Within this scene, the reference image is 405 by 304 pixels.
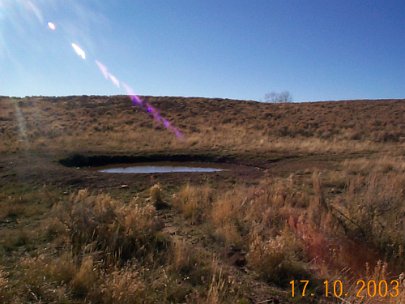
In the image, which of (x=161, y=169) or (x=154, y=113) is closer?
(x=161, y=169)

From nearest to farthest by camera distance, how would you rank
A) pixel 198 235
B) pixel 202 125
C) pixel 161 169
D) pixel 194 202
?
pixel 198 235, pixel 194 202, pixel 161 169, pixel 202 125

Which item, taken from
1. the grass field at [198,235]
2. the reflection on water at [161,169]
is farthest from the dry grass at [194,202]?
the reflection on water at [161,169]

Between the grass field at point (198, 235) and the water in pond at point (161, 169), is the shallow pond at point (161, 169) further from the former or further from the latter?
the grass field at point (198, 235)

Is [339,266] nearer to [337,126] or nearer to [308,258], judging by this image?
[308,258]

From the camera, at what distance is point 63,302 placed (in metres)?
4.01

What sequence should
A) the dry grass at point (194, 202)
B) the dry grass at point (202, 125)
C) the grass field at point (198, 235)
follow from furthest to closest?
the dry grass at point (202, 125) → the dry grass at point (194, 202) → the grass field at point (198, 235)

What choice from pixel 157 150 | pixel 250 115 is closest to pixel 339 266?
pixel 157 150

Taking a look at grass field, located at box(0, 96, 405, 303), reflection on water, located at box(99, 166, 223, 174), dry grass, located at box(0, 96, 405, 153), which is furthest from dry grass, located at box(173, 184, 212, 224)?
dry grass, located at box(0, 96, 405, 153)

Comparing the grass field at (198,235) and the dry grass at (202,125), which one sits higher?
the dry grass at (202,125)

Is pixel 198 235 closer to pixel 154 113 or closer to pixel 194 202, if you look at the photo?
pixel 194 202

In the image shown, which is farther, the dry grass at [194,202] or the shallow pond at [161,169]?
the shallow pond at [161,169]

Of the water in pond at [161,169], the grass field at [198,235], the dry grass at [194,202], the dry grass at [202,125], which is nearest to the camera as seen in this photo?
the grass field at [198,235]

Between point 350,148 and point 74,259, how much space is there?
1780cm

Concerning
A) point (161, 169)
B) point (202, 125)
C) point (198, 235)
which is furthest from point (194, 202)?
point (202, 125)
